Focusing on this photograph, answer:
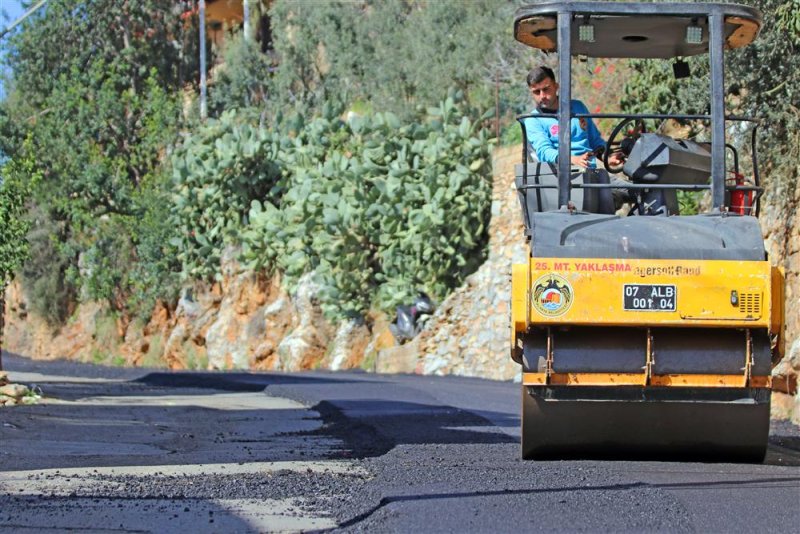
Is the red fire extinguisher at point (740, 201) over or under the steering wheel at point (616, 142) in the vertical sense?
under

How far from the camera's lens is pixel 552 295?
28.5ft

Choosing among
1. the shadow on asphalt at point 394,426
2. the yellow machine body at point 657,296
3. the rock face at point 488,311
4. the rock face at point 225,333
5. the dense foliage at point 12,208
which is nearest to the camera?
the yellow machine body at point 657,296

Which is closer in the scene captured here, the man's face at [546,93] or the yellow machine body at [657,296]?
the yellow machine body at [657,296]

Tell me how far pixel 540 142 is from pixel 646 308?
1.83 meters

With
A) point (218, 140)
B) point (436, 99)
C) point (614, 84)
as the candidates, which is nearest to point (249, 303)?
point (218, 140)

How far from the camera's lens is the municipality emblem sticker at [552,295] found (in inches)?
341

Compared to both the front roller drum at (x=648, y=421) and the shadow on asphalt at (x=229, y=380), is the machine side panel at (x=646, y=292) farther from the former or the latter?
the shadow on asphalt at (x=229, y=380)

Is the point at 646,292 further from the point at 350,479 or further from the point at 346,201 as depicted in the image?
the point at 346,201

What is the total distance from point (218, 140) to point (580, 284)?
28.4 meters

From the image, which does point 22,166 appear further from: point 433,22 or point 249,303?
point 249,303

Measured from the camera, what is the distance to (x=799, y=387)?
13742 millimetres

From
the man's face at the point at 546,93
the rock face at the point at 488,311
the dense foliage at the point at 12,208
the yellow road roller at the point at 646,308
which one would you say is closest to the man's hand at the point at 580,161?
the yellow road roller at the point at 646,308

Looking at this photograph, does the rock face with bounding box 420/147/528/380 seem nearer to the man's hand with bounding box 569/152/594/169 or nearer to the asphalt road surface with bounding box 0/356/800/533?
the asphalt road surface with bounding box 0/356/800/533

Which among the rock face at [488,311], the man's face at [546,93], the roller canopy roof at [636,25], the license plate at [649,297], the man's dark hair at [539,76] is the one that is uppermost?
the roller canopy roof at [636,25]
